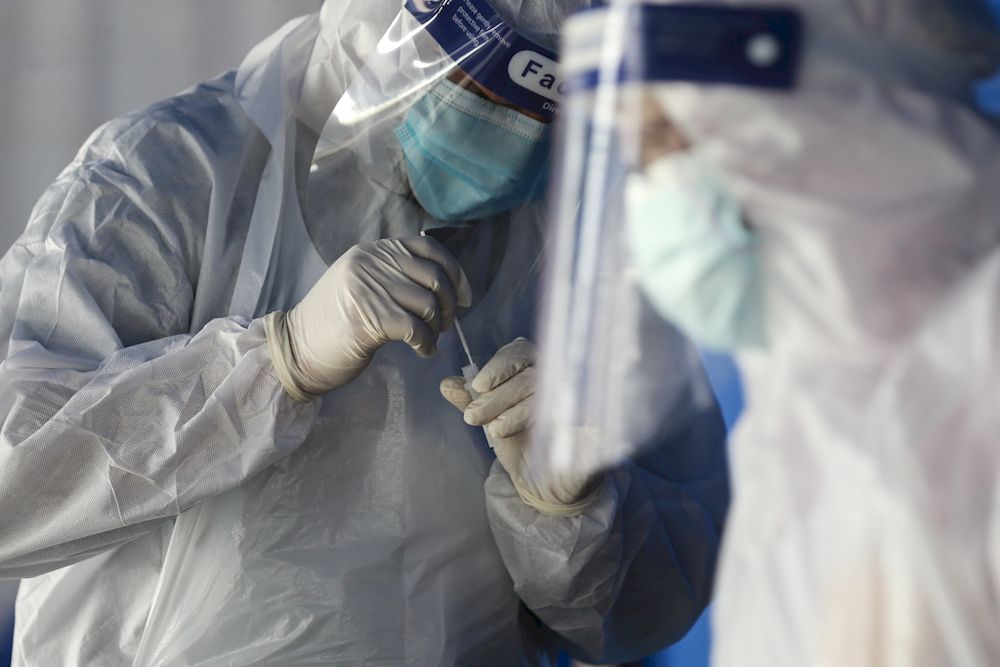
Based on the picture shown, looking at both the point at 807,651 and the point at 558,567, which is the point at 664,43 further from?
the point at 558,567

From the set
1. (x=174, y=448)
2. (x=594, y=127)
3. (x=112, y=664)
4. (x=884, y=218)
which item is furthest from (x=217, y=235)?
(x=884, y=218)

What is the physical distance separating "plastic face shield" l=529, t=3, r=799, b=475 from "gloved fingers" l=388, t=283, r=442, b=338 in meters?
0.47

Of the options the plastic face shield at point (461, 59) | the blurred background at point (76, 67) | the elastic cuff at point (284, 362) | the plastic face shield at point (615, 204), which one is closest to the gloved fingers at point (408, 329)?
the elastic cuff at point (284, 362)

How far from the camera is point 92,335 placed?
110 centimetres

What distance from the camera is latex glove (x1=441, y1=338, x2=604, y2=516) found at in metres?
1.02

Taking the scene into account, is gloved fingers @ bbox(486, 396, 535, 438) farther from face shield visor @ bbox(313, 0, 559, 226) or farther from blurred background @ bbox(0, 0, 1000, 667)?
blurred background @ bbox(0, 0, 1000, 667)

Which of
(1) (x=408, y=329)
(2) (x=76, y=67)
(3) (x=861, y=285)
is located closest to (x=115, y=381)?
(1) (x=408, y=329)

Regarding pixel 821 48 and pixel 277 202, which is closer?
pixel 821 48

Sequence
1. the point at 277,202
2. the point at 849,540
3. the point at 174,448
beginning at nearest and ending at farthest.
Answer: the point at 849,540, the point at 174,448, the point at 277,202

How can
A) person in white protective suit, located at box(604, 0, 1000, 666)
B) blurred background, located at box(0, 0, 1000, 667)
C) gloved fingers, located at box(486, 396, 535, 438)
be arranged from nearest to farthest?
person in white protective suit, located at box(604, 0, 1000, 666) → gloved fingers, located at box(486, 396, 535, 438) → blurred background, located at box(0, 0, 1000, 667)

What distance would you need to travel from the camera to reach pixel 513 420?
1.01 metres

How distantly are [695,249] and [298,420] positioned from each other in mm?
650

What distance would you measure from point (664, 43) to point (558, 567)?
73cm

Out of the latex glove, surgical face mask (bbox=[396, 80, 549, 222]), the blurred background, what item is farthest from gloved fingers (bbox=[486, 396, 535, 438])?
the blurred background
